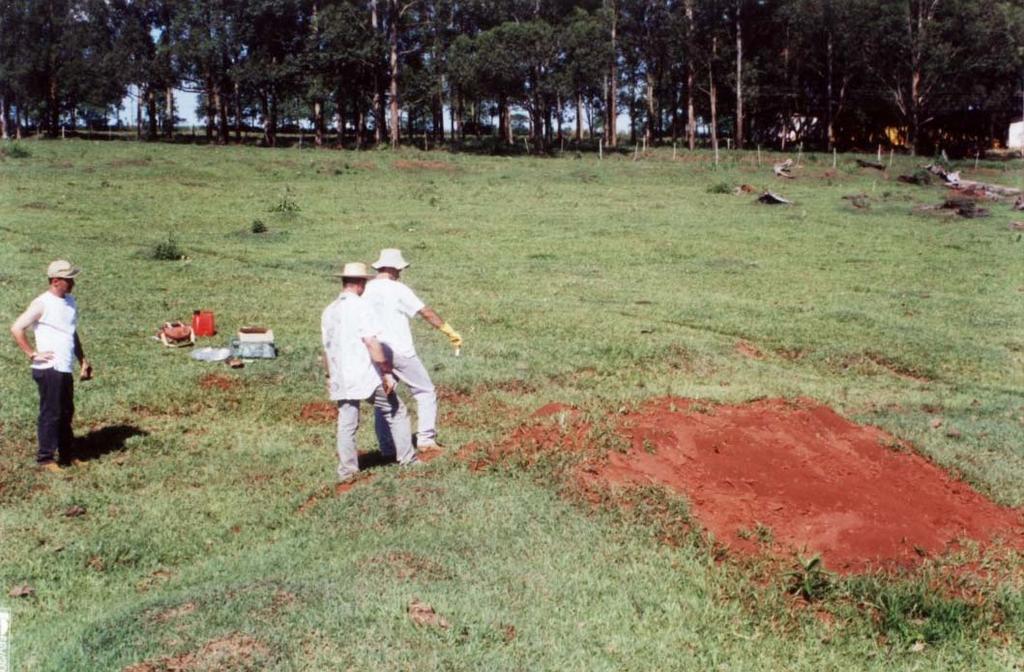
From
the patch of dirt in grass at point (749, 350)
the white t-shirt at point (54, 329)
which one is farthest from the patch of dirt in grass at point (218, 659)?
the patch of dirt in grass at point (749, 350)

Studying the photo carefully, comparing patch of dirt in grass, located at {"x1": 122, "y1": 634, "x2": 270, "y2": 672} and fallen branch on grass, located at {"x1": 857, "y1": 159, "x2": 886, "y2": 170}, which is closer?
patch of dirt in grass, located at {"x1": 122, "y1": 634, "x2": 270, "y2": 672}

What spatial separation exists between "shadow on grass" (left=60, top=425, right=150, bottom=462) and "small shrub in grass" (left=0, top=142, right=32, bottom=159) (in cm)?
3065

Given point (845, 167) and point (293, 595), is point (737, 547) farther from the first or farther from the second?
point (845, 167)

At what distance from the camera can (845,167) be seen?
4628cm

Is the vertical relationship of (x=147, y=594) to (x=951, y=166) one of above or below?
below

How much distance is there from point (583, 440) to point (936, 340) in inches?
413

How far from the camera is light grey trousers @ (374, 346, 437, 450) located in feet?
31.6

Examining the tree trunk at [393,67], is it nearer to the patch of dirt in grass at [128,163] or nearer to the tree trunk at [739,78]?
the patch of dirt in grass at [128,163]

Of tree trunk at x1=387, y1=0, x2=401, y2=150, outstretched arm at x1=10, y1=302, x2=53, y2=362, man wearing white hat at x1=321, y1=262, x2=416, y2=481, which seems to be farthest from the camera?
tree trunk at x1=387, y1=0, x2=401, y2=150

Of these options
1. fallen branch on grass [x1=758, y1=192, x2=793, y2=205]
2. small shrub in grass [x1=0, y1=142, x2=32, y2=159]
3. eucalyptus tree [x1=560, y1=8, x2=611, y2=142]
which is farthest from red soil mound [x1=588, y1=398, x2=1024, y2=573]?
eucalyptus tree [x1=560, y1=8, x2=611, y2=142]

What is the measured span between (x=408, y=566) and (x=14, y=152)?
36852 millimetres

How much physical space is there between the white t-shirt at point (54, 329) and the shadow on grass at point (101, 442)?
1.04 metres

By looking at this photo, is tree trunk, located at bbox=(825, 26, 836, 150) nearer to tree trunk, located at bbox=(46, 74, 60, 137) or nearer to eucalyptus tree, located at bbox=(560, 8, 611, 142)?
eucalyptus tree, located at bbox=(560, 8, 611, 142)

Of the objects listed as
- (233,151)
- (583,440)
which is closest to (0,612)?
(583,440)
